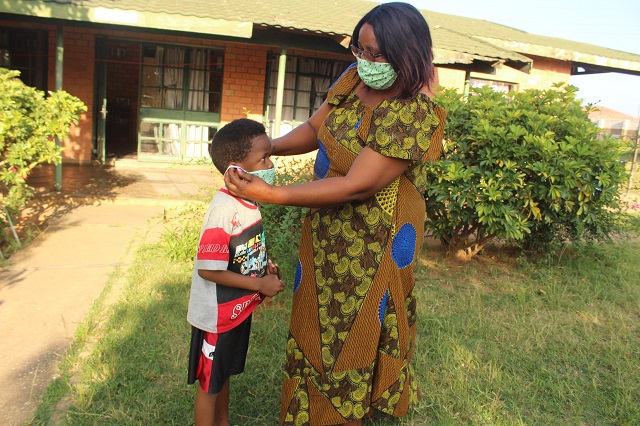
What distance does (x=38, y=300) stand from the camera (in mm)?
3867

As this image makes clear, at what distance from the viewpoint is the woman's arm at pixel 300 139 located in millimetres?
2342

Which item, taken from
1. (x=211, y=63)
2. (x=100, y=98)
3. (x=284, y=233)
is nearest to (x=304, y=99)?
(x=211, y=63)

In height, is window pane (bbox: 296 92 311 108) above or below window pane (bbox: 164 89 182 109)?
above

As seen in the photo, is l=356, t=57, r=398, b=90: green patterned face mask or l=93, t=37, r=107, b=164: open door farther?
l=93, t=37, r=107, b=164: open door

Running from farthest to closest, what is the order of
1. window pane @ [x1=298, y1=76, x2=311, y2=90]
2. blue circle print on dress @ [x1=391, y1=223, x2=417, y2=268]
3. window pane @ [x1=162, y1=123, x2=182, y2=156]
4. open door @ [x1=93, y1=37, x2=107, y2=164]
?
window pane @ [x1=298, y1=76, x2=311, y2=90] → window pane @ [x1=162, y1=123, x2=182, y2=156] → open door @ [x1=93, y1=37, x2=107, y2=164] → blue circle print on dress @ [x1=391, y1=223, x2=417, y2=268]

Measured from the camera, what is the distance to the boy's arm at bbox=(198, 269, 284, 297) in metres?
2.01

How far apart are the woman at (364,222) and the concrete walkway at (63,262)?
4.84 ft

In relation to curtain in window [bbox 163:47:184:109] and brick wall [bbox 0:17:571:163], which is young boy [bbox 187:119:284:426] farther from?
curtain in window [bbox 163:47:184:109]

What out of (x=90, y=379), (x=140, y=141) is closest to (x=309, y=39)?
(x=140, y=141)

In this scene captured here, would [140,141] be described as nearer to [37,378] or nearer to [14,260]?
[14,260]

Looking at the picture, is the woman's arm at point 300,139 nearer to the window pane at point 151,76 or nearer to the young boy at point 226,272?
the young boy at point 226,272

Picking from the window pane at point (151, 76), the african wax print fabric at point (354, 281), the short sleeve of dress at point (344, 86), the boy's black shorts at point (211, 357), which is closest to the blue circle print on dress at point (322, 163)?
the african wax print fabric at point (354, 281)

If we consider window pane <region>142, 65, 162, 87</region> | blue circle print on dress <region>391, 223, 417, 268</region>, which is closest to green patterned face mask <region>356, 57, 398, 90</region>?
blue circle print on dress <region>391, 223, 417, 268</region>

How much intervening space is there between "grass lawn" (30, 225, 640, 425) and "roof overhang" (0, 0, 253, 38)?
3981 mm
